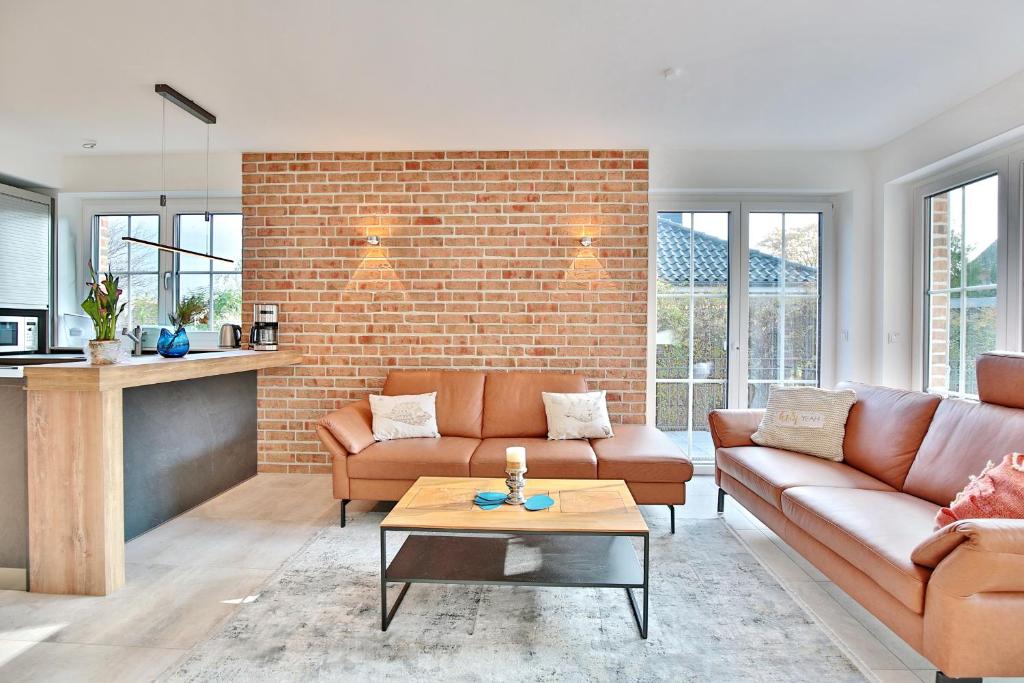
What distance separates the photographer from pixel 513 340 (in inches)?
167

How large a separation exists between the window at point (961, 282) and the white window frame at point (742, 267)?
65 cm

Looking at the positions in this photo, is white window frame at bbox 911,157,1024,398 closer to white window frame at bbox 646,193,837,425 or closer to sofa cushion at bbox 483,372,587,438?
white window frame at bbox 646,193,837,425

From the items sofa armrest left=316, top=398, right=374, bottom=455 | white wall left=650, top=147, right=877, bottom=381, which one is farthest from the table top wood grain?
white wall left=650, top=147, right=877, bottom=381

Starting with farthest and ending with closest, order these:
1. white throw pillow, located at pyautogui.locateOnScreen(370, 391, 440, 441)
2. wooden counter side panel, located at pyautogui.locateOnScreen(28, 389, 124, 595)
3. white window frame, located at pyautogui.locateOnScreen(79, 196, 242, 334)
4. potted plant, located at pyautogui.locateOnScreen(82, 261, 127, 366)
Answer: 1. white window frame, located at pyautogui.locateOnScreen(79, 196, 242, 334)
2. white throw pillow, located at pyautogui.locateOnScreen(370, 391, 440, 441)
3. potted plant, located at pyautogui.locateOnScreen(82, 261, 127, 366)
4. wooden counter side panel, located at pyautogui.locateOnScreen(28, 389, 124, 595)

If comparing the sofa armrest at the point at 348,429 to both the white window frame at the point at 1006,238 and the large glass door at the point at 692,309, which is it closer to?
the large glass door at the point at 692,309

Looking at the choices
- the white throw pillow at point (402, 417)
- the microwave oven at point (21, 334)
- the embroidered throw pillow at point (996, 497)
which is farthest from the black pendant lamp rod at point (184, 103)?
the embroidered throw pillow at point (996, 497)

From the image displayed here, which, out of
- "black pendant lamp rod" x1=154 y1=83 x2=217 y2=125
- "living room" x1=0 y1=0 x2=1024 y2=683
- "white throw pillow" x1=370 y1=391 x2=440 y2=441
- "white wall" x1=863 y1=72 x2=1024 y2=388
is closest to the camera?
"living room" x1=0 y1=0 x2=1024 y2=683

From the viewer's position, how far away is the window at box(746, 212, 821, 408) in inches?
173

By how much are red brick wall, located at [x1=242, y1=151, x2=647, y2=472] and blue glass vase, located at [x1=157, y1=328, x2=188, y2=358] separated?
1.16 m

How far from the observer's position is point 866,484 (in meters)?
2.72

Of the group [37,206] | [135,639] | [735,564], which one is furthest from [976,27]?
[37,206]

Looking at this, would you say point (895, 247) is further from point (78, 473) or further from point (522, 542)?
point (78, 473)

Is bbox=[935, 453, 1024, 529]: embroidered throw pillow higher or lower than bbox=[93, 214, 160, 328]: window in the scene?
lower

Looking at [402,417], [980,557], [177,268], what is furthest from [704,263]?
[177,268]
